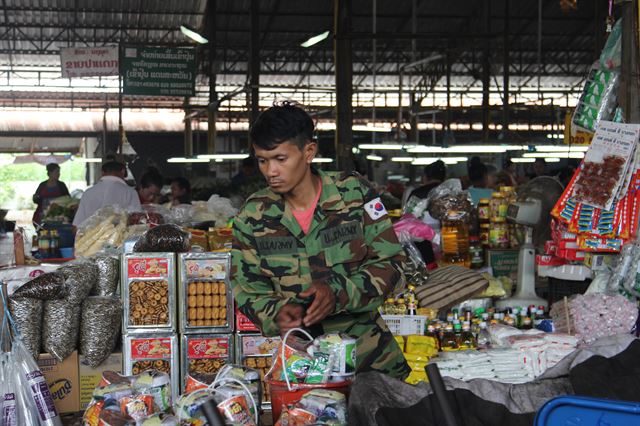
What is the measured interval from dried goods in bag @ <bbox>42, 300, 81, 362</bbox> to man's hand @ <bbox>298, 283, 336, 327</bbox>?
2.83 metres

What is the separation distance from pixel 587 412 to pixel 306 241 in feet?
4.40

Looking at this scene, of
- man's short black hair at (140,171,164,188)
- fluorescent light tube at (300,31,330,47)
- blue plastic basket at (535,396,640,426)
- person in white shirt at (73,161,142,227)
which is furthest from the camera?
man's short black hair at (140,171,164,188)

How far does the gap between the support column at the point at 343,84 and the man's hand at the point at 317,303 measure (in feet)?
26.2

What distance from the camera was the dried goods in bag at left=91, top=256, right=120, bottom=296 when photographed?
219 inches

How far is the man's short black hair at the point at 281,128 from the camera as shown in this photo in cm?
284

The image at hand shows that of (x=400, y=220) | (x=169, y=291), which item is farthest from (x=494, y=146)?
(x=169, y=291)

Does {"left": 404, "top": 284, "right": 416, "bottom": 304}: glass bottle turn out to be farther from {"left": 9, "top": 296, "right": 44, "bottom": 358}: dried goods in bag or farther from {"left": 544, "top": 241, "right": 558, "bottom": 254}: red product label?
{"left": 9, "top": 296, "right": 44, "bottom": 358}: dried goods in bag

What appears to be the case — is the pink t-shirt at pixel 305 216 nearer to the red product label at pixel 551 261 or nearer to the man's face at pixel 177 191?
the red product label at pixel 551 261

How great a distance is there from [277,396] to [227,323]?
256cm

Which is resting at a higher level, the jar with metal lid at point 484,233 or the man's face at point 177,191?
the man's face at point 177,191

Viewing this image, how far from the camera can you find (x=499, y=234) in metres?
7.91

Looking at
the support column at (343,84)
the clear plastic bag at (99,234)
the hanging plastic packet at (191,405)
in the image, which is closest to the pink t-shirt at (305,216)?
the hanging plastic packet at (191,405)

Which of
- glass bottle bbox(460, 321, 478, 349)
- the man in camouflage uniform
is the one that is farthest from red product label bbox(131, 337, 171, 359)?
the man in camouflage uniform

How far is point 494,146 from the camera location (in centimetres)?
1275
